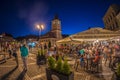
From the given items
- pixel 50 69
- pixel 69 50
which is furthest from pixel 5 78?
pixel 69 50

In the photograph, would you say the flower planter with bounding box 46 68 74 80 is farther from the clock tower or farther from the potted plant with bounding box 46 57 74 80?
the clock tower

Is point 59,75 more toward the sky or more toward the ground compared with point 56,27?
more toward the ground

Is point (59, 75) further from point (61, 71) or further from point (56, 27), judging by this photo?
point (56, 27)

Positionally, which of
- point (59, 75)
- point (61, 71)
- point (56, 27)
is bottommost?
point (59, 75)

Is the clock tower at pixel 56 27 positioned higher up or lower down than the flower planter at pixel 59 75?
higher up

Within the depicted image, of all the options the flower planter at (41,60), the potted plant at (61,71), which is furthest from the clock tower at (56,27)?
the potted plant at (61,71)

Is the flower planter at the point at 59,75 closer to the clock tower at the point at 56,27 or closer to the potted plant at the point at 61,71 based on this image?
the potted plant at the point at 61,71

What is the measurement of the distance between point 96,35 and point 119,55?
334cm

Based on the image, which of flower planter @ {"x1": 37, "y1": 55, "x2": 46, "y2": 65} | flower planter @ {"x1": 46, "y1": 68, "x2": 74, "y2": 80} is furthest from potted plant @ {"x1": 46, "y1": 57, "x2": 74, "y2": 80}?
flower planter @ {"x1": 37, "y1": 55, "x2": 46, "y2": 65}

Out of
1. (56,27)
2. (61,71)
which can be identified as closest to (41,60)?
(61,71)

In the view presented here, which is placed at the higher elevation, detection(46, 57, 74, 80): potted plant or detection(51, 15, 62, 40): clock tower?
detection(51, 15, 62, 40): clock tower

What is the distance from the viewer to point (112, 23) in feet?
124

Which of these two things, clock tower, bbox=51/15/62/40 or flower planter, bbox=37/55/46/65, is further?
clock tower, bbox=51/15/62/40

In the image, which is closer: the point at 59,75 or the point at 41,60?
the point at 59,75
